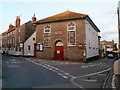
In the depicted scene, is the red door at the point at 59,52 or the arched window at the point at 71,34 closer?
the arched window at the point at 71,34

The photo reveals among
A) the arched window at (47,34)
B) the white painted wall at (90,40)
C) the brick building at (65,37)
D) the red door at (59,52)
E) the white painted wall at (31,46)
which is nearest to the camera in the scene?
the brick building at (65,37)

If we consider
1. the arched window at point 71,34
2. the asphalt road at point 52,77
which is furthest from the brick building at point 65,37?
the asphalt road at point 52,77

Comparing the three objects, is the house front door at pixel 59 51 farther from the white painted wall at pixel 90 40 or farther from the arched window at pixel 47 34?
the white painted wall at pixel 90 40

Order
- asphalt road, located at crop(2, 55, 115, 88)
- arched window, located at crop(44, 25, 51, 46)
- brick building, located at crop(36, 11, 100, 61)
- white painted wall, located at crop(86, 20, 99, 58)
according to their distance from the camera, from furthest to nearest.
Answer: arched window, located at crop(44, 25, 51, 46) → white painted wall, located at crop(86, 20, 99, 58) → brick building, located at crop(36, 11, 100, 61) → asphalt road, located at crop(2, 55, 115, 88)

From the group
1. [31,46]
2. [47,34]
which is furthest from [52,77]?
[31,46]

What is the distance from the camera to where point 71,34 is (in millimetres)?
17578

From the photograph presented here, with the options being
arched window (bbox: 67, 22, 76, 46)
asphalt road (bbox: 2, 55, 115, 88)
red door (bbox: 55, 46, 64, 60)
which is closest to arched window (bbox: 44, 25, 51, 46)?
red door (bbox: 55, 46, 64, 60)

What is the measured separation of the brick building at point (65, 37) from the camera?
16531 millimetres

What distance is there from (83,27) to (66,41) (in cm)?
354

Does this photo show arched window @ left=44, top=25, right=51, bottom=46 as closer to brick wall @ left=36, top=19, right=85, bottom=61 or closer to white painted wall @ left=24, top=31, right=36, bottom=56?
brick wall @ left=36, top=19, right=85, bottom=61

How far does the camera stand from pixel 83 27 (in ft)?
54.2

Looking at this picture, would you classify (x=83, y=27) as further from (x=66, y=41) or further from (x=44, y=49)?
(x=44, y=49)

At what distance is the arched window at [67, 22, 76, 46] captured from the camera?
1735 cm

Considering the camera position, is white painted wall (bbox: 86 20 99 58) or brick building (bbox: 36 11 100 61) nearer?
brick building (bbox: 36 11 100 61)
